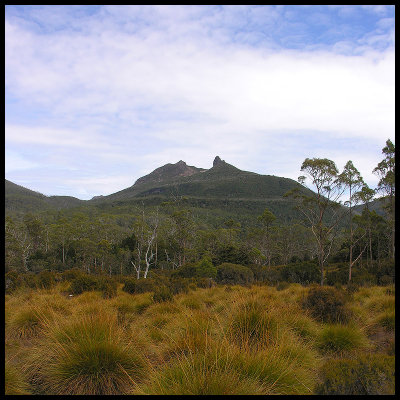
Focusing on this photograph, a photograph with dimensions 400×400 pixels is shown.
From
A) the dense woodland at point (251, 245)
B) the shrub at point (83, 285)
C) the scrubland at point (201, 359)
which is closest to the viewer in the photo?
the scrubland at point (201, 359)

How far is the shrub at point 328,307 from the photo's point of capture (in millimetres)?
6676

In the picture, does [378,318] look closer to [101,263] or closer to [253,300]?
[253,300]

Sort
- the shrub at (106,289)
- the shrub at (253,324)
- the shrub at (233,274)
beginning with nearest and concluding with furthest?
1. the shrub at (253,324)
2. the shrub at (106,289)
3. the shrub at (233,274)

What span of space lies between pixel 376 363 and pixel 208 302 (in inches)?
285

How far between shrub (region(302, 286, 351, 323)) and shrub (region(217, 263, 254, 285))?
18.2 m

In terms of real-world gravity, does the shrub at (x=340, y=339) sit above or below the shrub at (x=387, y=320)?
above

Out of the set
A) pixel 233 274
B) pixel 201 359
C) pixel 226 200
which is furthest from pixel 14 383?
pixel 226 200

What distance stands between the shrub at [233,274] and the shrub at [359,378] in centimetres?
2245

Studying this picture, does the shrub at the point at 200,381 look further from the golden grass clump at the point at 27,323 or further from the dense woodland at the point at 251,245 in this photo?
the dense woodland at the point at 251,245

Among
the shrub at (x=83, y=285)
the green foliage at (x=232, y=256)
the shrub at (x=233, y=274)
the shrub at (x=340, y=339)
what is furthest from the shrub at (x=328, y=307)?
the green foliage at (x=232, y=256)

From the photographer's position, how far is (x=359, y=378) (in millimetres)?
2850

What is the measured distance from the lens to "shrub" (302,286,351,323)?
6676 mm

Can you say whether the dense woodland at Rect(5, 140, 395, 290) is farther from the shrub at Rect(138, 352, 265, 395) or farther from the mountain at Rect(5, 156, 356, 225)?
the mountain at Rect(5, 156, 356, 225)

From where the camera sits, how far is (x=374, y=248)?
1364 inches
